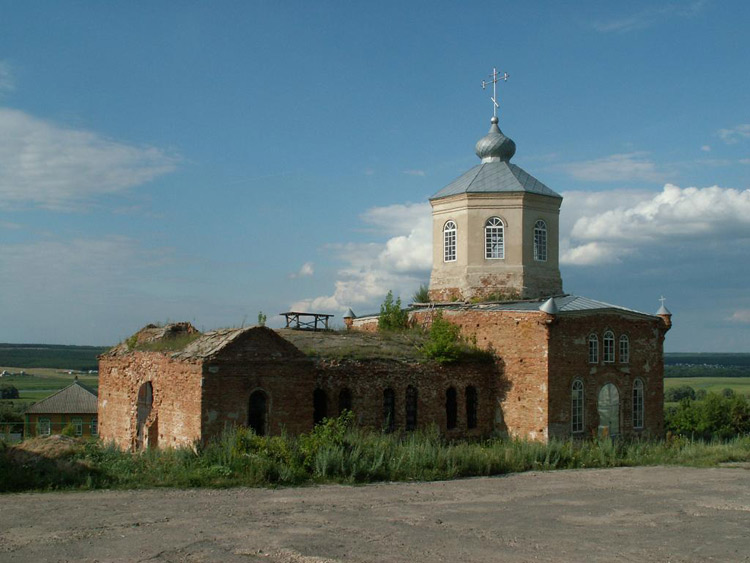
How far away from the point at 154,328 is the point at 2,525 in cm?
1262

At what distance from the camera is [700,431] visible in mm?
39156

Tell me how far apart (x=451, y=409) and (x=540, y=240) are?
283 inches

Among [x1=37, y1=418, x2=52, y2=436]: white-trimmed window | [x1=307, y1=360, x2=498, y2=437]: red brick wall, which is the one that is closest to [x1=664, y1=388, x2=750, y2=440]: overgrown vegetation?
[x1=307, y1=360, x2=498, y2=437]: red brick wall

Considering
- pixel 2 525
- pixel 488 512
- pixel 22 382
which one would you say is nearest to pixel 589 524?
pixel 488 512

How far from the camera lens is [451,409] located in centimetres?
2355

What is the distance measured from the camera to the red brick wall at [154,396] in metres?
18.9

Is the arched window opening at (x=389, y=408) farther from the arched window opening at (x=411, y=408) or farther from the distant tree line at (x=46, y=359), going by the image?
the distant tree line at (x=46, y=359)

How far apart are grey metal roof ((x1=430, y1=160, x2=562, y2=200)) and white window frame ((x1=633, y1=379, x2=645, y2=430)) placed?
22.8 ft

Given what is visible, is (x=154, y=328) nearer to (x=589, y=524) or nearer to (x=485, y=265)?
(x=485, y=265)

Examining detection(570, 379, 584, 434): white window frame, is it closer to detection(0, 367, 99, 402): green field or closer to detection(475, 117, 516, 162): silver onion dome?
detection(475, 117, 516, 162): silver onion dome

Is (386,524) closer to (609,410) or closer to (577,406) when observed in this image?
(577,406)

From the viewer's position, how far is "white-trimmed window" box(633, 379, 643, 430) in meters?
Answer: 25.0

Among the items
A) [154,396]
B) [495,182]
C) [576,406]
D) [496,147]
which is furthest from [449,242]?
[154,396]

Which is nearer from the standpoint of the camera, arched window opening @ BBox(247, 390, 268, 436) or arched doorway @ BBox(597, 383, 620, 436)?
arched window opening @ BBox(247, 390, 268, 436)
